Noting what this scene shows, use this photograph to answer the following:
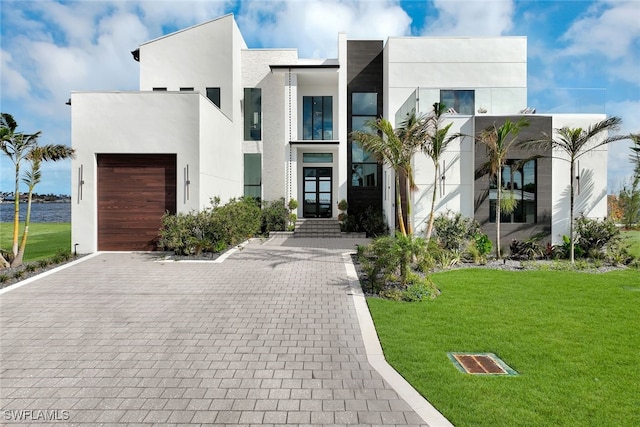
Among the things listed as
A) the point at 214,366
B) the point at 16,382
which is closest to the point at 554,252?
the point at 214,366

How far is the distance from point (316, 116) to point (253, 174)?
5.09 metres

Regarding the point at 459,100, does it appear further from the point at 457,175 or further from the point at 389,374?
the point at 389,374

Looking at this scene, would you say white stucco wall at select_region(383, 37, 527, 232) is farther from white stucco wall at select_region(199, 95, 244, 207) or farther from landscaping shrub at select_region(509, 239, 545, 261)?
white stucco wall at select_region(199, 95, 244, 207)

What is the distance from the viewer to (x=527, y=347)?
485 centimetres

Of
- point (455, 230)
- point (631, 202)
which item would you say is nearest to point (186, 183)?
point (455, 230)

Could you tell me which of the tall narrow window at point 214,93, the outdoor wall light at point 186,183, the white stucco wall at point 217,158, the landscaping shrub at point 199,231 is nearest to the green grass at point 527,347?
the landscaping shrub at point 199,231

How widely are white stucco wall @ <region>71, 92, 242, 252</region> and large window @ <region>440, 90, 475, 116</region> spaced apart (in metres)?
10.3

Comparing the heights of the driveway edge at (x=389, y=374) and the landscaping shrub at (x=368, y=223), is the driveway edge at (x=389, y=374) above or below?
below

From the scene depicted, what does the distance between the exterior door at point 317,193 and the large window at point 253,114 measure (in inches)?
140

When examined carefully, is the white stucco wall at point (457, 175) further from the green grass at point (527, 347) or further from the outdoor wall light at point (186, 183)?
the outdoor wall light at point (186, 183)

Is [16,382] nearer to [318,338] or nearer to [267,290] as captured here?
[318,338]

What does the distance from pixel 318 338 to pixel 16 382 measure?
12.2 ft

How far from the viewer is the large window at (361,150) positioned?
19.0 metres

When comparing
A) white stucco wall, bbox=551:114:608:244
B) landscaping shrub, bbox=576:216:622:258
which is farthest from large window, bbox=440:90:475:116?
landscaping shrub, bbox=576:216:622:258
